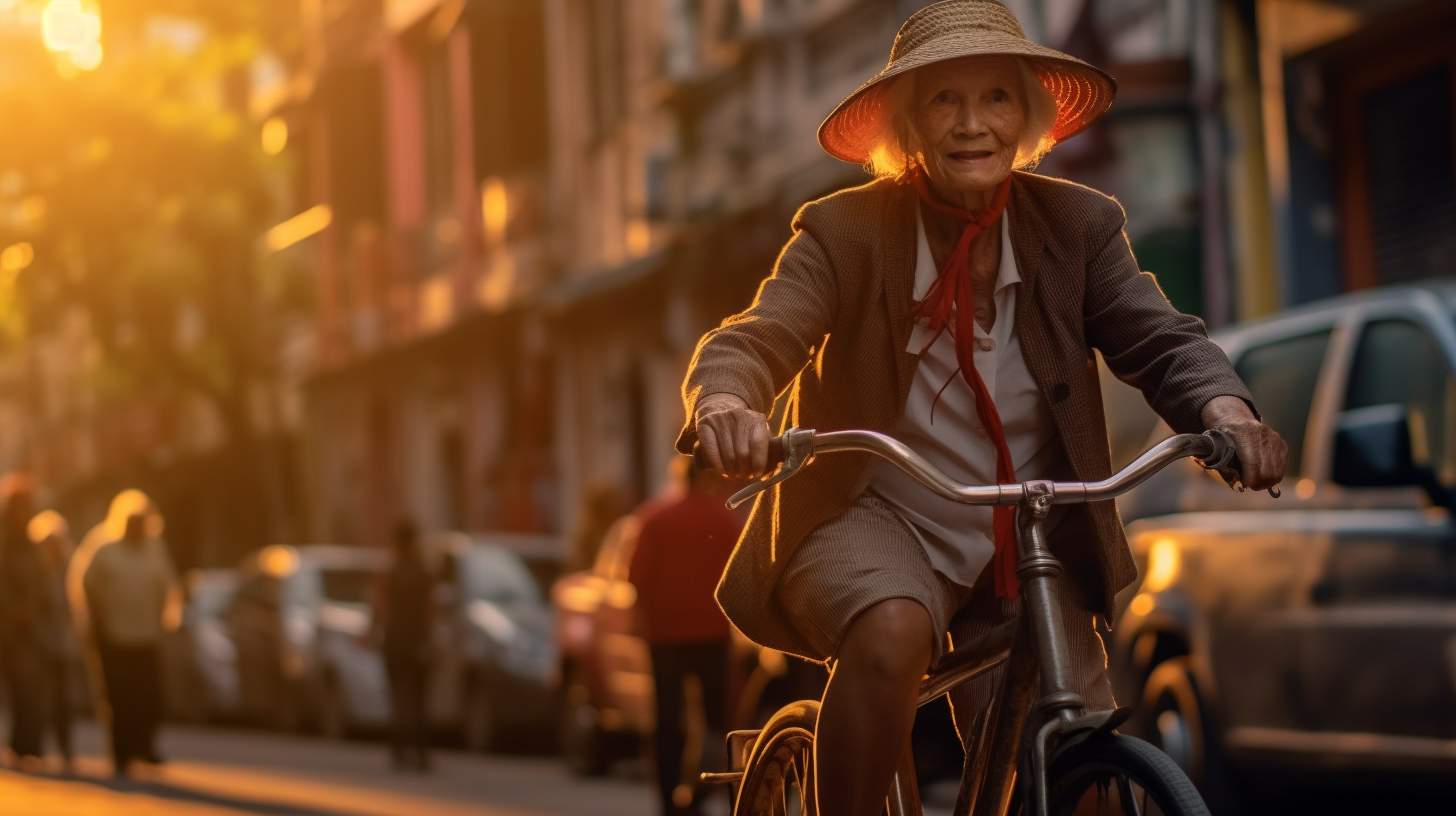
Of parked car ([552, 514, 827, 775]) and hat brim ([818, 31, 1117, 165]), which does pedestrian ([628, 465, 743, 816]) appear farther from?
hat brim ([818, 31, 1117, 165])

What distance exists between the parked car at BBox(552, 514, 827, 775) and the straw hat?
9835 millimetres

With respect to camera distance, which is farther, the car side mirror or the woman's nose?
the car side mirror

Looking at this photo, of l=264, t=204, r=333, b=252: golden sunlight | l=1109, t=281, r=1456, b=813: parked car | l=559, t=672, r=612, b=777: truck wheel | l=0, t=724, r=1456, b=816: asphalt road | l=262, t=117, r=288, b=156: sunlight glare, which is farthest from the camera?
l=264, t=204, r=333, b=252: golden sunlight

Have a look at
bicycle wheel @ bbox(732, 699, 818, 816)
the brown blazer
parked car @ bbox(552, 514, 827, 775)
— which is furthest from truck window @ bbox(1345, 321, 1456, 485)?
parked car @ bbox(552, 514, 827, 775)

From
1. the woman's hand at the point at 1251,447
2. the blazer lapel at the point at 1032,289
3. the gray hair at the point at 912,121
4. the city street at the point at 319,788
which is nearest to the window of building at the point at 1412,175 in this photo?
the city street at the point at 319,788

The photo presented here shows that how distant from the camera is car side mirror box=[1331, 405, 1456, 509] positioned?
27.8 ft

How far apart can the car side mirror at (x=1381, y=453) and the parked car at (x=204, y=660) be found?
18.9m

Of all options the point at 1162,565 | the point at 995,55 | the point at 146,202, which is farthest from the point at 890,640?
the point at 146,202

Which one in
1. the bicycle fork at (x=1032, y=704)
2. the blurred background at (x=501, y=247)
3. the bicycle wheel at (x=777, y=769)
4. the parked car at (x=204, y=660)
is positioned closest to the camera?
the bicycle fork at (x=1032, y=704)

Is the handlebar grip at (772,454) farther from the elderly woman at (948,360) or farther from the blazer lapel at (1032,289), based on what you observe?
the blazer lapel at (1032,289)

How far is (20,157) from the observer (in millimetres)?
34156

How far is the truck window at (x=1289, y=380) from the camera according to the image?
31.8 ft

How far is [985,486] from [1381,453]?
Result: 4.28m

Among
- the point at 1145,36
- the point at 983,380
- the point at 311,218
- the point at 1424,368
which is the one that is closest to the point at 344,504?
the point at 311,218
